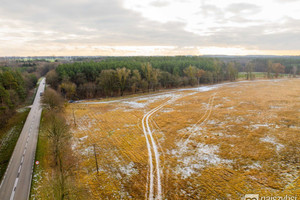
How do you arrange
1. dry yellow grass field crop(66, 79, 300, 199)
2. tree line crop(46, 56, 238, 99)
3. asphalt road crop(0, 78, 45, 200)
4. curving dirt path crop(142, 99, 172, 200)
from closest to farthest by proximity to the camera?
1. curving dirt path crop(142, 99, 172, 200)
2. dry yellow grass field crop(66, 79, 300, 199)
3. asphalt road crop(0, 78, 45, 200)
4. tree line crop(46, 56, 238, 99)

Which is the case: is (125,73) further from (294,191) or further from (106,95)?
(294,191)

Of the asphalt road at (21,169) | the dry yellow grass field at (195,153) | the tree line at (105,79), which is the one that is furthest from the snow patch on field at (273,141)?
the tree line at (105,79)

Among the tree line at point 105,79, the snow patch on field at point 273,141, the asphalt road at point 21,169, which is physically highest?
the tree line at point 105,79

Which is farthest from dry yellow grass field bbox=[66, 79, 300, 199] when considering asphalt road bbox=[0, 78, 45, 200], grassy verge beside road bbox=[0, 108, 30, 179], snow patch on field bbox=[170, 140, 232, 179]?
grassy verge beside road bbox=[0, 108, 30, 179]

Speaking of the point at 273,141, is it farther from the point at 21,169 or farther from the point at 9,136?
the point at 9,136

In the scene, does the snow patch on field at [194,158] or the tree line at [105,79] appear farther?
the tree line at [105,79]

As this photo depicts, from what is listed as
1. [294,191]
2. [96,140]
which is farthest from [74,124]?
[294,191]

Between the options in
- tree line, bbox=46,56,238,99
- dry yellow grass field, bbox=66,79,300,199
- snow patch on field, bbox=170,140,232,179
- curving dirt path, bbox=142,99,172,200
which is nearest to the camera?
curving dirt path, bbox=142,99,172,200

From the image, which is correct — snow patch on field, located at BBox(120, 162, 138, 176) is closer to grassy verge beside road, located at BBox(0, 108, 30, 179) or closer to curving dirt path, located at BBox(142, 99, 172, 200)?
curving dirt path, located at BBox(142, 99, 172, 200)

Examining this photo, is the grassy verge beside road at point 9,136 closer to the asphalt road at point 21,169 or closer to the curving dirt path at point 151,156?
the asphalt road at point 21,169
